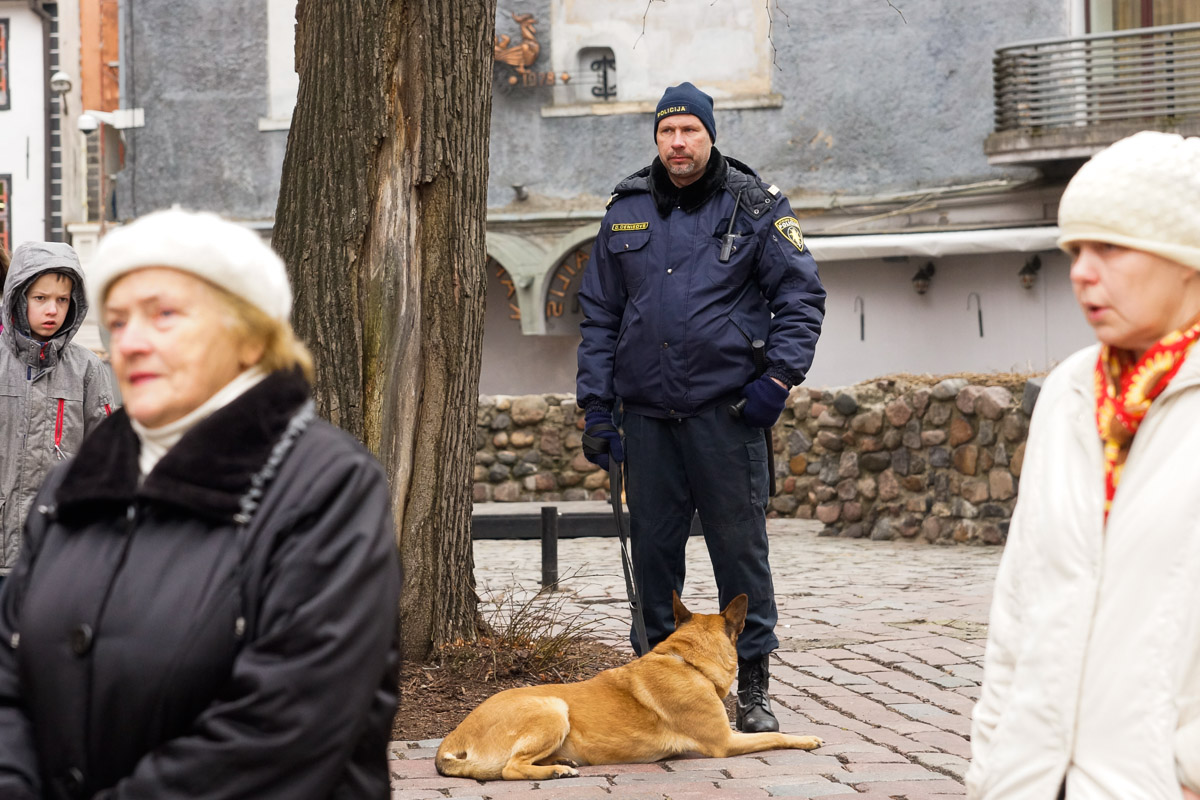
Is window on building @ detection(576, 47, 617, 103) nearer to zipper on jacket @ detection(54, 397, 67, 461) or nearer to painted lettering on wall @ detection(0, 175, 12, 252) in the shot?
painted lettering on wall @ detection(0, 175, 12, 252)

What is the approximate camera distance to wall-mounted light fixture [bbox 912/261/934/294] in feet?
74.1

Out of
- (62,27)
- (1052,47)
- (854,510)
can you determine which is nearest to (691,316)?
(854,510)

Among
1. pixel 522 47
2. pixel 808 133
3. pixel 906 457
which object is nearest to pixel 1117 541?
pixel 906 457

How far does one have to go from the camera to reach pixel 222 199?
982 inches

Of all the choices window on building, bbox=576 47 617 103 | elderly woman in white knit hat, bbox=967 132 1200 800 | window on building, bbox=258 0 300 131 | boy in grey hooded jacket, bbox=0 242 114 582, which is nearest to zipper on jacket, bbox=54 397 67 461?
boy in grey hooded jacket, bbox=0 242 114 582

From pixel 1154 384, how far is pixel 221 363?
4.58 ft

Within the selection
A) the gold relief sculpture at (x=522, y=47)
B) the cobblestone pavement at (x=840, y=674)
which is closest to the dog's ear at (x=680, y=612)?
the cobblestone pavement at (x=840, y=674)

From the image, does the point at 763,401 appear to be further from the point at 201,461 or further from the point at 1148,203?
the point at 201,461

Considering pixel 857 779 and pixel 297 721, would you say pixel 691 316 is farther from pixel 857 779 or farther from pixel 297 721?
pixel 297 721

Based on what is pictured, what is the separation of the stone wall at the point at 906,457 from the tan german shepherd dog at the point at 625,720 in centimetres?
708

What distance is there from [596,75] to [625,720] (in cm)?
1975

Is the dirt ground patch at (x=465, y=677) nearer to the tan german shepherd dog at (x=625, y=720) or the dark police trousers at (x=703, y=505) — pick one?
the tan german shepherd dog at (x=625, y=720)

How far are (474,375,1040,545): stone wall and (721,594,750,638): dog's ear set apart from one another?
698 cm

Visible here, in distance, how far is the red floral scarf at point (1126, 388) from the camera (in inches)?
89.9
